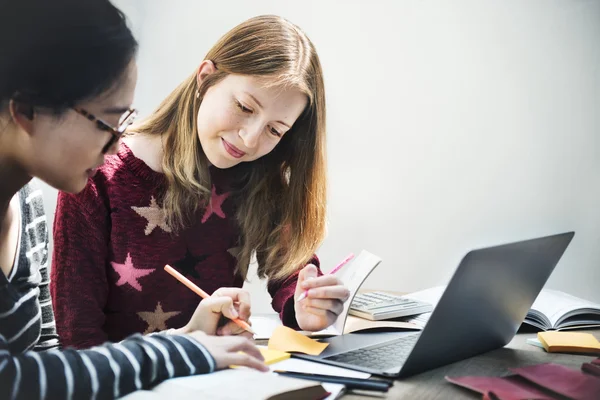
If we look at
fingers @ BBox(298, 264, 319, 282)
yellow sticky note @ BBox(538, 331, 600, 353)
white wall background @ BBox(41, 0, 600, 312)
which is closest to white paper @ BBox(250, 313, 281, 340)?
fingers @ BBox(298, 264, 319, 282)

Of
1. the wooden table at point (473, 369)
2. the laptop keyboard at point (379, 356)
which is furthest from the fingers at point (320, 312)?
the wooden table at point (473, 369)

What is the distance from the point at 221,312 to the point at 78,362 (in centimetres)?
30

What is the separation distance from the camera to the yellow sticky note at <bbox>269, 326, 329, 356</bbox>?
33.2 inches

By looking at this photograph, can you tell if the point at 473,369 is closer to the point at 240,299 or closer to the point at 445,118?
the point at 240,299

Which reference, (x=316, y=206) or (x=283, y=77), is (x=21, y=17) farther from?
(x=316, y=206)

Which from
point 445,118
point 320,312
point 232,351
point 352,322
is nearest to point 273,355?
point 232,351

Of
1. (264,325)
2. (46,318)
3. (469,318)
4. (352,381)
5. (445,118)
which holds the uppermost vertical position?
(445,118)

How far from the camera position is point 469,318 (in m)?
0.79

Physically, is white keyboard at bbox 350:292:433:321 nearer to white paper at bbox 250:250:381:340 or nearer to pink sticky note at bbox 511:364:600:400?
white paper at bbox 250:250:381:340

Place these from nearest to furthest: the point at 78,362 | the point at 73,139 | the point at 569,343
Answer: the point at 78,362 < the point at 73,139 < the point at 569,343

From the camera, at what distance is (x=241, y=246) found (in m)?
1.31

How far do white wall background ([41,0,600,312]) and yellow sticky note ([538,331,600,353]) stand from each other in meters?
0.95

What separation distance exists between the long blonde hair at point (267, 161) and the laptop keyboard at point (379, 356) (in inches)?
14.4

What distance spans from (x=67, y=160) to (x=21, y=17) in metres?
0.16
